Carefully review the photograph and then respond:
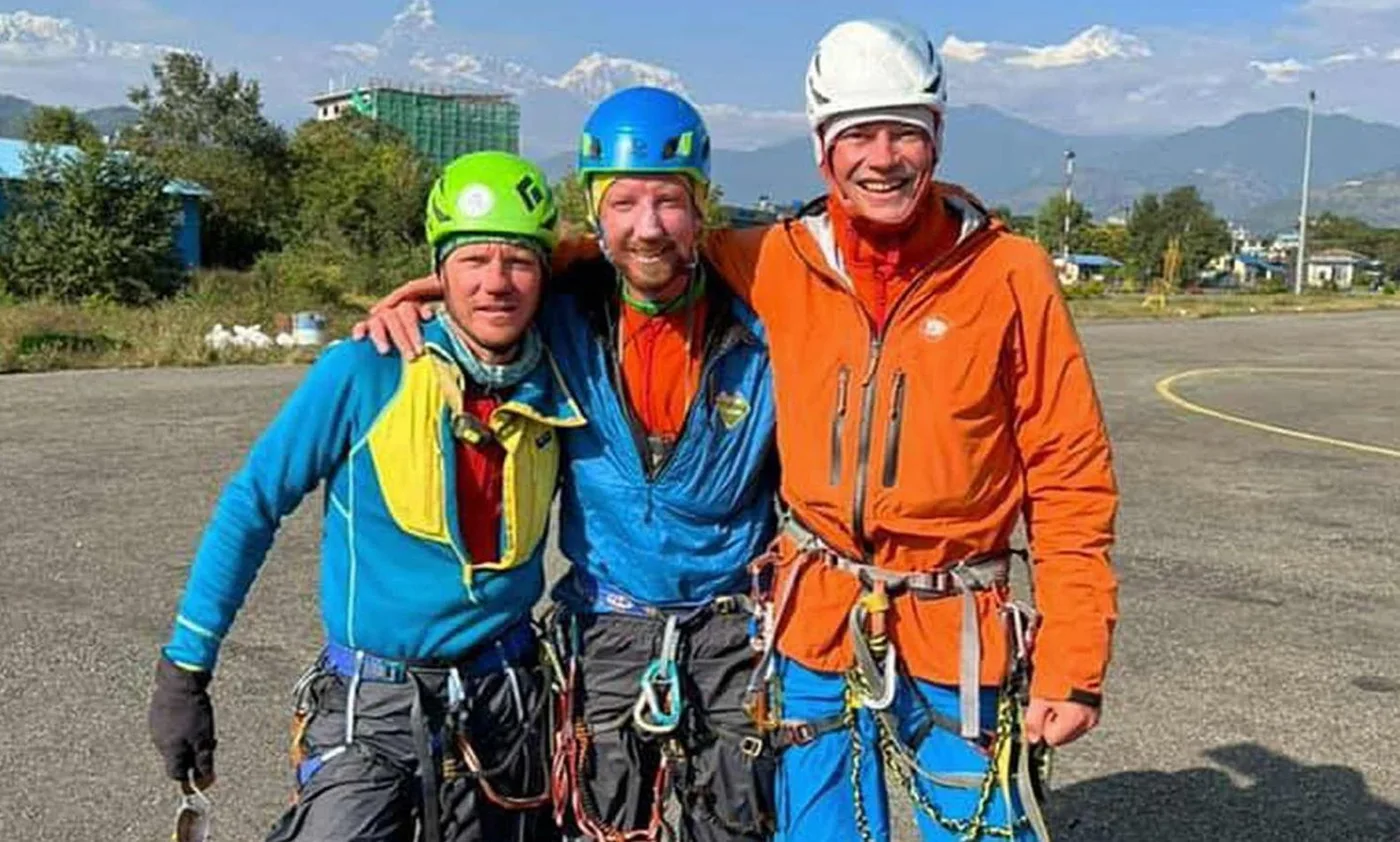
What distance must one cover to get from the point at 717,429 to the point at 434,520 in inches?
27.3

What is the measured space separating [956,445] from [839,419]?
10.1 inches

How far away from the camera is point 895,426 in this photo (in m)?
2.74

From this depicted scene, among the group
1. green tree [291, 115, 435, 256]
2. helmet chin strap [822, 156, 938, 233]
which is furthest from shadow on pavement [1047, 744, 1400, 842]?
green tree [291, 115, 435, 256]

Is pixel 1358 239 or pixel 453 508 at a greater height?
pixel 1358 239

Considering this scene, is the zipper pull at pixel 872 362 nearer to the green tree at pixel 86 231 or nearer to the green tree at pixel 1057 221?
the green tree at pixel 86 231

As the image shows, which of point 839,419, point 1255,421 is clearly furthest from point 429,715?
point 1255,421

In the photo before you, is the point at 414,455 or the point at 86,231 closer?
the point at 414,455

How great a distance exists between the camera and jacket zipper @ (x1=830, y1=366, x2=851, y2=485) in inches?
110

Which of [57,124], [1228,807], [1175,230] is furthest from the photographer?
[1175,230]

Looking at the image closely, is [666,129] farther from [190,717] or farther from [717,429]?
[190,717]

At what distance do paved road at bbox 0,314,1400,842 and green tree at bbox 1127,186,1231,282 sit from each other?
296ft

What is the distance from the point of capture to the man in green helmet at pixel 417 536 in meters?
2.90

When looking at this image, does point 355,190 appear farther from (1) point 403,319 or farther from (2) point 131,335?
(1) point 403,319

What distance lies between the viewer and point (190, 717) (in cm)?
289
